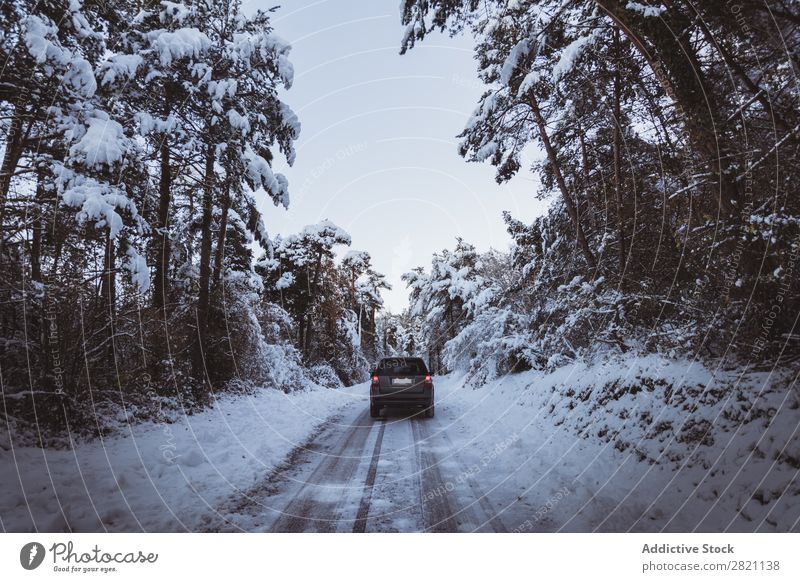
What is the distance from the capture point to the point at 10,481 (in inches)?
143

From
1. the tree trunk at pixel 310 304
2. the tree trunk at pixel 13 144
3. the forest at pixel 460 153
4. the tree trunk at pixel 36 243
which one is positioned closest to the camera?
the forest at pixel 460 153

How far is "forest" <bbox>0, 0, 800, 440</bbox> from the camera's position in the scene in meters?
4.12

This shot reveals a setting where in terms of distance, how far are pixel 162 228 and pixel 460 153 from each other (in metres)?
8.34

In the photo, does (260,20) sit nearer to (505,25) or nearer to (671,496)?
(505,25)

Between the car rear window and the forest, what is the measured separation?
288cm

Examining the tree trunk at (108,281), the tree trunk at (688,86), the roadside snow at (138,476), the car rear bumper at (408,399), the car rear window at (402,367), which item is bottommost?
the car rear bumper at (408,399)

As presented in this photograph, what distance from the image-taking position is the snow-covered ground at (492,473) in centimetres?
315

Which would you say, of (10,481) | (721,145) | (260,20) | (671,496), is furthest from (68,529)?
(260,20)

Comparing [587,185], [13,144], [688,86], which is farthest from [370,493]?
[587,185]

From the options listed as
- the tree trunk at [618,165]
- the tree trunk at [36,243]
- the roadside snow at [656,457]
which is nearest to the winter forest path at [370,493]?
the roadside snow at [656,457]

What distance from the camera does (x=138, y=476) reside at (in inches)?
169

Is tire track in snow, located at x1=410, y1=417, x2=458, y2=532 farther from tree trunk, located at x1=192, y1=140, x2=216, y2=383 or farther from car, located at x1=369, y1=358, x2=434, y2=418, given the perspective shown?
tree trunk, located at x1=192, y1=140, x2=216, y2=383

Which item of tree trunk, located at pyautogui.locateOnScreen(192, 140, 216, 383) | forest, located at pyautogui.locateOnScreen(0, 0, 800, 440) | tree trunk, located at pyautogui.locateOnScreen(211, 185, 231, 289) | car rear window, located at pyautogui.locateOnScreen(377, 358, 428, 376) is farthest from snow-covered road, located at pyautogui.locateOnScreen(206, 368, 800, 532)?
tree trunk, located at pyautogui.locateOnScreen(211, 185, 231, 289)

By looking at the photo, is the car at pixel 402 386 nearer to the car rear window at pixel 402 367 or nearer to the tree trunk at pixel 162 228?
the car rear window at pixel 402 367
